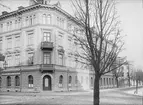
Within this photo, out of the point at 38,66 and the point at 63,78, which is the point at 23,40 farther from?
the point at 63,78

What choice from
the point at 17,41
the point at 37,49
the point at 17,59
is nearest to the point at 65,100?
the point at 37,49

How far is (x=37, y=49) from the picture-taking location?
122 feet

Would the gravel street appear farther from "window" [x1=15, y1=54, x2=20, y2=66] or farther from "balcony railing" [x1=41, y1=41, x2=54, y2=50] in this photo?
"window" [x1=15, y1=54, x2=20, y2=66]

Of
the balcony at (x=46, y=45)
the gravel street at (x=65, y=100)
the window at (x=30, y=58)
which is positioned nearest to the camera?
the gravel street at (x=65, y=100)

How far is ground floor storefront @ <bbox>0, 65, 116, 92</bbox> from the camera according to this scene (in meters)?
35.8

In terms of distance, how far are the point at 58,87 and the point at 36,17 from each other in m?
14.6

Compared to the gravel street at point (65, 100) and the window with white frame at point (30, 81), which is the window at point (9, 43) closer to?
the window with white frame at point (30, 81)

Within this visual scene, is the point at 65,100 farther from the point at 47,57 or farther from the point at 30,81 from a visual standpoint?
the point at 30,81

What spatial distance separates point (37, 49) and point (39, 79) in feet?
19.4

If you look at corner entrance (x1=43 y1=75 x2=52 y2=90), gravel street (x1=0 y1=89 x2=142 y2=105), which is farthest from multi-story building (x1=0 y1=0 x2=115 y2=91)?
gravel street (x1=0 y1=89 x2=142 y2=105)

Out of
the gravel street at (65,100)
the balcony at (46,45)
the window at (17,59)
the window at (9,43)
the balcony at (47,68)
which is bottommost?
the gravel street at (65,100)

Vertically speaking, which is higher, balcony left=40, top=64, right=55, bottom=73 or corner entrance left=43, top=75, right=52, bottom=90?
balcony left=40, top=64, right=55, bottom=73

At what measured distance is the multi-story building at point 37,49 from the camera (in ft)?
120

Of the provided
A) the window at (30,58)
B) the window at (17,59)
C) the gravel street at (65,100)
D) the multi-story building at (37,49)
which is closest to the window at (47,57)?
the multi-story building at (37,49)
